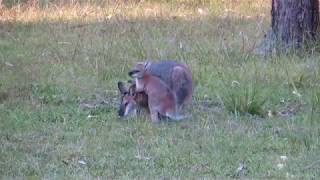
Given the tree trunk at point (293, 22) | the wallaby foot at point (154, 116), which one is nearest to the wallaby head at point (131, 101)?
the wallaby foot at point (154, 116)

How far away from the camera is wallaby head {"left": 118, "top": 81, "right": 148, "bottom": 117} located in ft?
25.4

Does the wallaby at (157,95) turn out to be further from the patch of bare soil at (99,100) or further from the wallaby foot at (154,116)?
the patch of bare soil at (99,100)

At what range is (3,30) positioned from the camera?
41.1 ft

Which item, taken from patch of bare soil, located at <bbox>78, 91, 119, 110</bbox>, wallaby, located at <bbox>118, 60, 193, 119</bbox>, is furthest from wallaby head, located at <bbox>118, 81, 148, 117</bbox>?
patch of bare soil, located at <bbox>78, 91, 119, 110</bbox>

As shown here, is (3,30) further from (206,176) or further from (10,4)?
(206,176)

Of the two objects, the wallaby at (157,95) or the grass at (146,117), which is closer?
the grass at (146,117)

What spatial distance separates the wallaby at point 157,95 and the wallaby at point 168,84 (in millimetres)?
79

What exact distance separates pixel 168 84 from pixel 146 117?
0.37 m

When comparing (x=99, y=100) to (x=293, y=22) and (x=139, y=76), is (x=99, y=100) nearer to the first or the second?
(x=139, y=76)

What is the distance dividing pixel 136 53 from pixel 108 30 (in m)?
1.79

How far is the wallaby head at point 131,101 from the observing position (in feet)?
25.4

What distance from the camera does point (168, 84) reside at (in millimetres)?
7918

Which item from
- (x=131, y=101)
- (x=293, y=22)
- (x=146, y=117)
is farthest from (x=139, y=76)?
(x=293, y=22)

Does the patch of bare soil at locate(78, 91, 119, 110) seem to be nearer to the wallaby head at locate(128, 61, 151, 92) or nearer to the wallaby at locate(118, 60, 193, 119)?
the wallaby at locate(118, 60, 193, 119)
